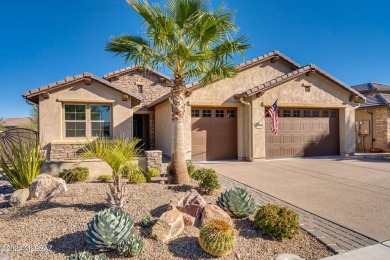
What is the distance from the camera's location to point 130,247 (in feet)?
11.3

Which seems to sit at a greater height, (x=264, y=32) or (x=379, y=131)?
(x=264, y=32)

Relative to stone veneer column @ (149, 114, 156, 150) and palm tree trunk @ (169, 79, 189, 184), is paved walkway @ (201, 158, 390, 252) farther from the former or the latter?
stone veneer column @ (149, 114, 156, 150)

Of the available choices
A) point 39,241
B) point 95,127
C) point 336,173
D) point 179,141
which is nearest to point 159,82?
point 95,127

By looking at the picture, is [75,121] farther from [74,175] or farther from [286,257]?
[286,257]

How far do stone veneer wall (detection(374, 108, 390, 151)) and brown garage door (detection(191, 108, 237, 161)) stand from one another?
11423 millimetres

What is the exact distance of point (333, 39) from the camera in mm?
13930

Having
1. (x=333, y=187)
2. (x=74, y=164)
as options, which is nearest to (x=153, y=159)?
(x=74, y=164)

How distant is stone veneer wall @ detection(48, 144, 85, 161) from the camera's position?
1030 cm

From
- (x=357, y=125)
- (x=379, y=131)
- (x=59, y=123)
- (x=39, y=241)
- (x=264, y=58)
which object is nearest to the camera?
(x=39, y=241)

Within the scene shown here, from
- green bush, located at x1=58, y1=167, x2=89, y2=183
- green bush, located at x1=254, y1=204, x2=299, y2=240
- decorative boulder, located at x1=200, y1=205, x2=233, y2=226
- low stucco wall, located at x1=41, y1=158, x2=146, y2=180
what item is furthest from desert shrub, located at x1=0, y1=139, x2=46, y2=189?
green bush, located at x1=254, y1=204, x2=299, y2=240

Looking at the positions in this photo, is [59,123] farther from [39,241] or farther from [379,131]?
[379,131]

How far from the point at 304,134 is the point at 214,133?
568cm

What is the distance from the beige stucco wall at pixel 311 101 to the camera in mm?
12789

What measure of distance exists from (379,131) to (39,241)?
2062 centimetres
